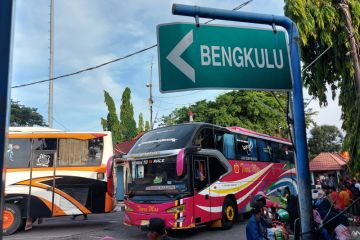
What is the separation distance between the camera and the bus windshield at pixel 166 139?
421 inches

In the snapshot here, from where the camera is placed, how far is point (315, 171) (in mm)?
42281

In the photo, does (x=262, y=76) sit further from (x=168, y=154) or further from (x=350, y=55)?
(x=168, y=154)

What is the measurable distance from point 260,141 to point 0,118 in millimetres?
13902

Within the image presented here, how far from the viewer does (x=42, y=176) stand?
38.1 feet

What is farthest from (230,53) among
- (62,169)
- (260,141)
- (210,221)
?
(260,141)

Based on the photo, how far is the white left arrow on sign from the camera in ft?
10.9

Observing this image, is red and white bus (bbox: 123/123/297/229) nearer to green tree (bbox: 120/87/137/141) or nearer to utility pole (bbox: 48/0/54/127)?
utility pole (bbox: 48/0/54/127)

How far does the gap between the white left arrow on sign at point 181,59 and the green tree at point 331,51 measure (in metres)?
5.03

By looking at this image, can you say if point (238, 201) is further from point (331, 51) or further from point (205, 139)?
point (331, 51)

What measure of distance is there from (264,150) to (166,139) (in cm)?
565

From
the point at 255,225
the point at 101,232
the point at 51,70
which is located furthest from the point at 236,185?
the point at 51,70

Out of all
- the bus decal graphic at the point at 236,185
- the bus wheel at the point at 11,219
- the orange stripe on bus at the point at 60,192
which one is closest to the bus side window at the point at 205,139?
the bus decal graphic at the point at 236,185

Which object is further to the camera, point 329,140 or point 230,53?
point 329,140

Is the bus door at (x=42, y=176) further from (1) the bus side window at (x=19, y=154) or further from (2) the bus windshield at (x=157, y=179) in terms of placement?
(2) the bus windshield at (x=157, y=179)
